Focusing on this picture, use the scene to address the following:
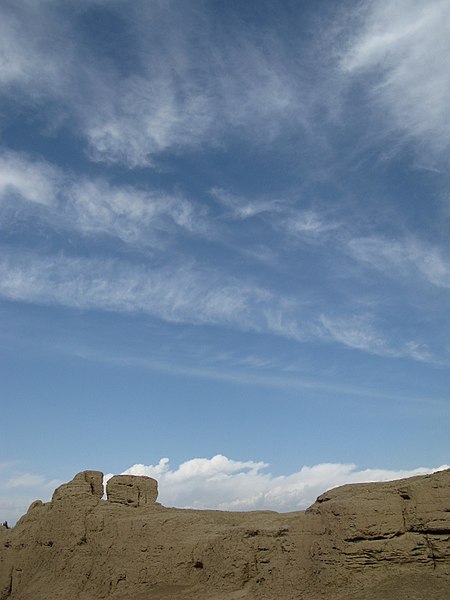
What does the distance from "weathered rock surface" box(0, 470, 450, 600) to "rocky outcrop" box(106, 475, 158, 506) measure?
3cm

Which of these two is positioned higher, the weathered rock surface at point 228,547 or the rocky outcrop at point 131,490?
the rocky outcrop at point 131,490

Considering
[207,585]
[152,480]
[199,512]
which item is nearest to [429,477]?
[207,585]

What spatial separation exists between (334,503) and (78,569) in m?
8.37

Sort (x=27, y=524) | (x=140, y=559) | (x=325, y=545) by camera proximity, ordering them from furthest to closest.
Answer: (x=27, y=524) → (x=140, y=559) → (x=325, y=545)

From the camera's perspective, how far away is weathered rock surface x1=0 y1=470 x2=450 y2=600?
41.2 ft

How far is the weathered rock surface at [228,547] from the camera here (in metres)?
12.6

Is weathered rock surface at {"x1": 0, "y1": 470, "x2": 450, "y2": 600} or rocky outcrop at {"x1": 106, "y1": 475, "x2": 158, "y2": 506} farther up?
rocky outcrop at {"x1": 106, "y1": 475, "x2": 158, "y2": 506}

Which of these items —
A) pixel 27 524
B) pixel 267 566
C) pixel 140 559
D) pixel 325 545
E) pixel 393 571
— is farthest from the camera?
pixel 27 524

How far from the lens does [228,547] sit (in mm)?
15117

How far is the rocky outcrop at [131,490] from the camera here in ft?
64.5

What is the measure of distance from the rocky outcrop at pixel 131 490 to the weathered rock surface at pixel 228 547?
0.11ft

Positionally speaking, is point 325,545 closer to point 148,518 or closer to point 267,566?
point 267,566

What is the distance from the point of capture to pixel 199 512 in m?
18.6

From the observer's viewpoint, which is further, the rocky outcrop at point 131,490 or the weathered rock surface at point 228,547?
the rocky outcrop at point 131,490
